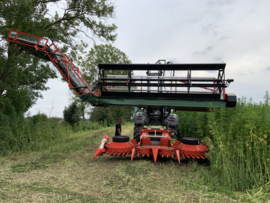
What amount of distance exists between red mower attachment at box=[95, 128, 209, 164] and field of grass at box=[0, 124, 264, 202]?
0.99 ft

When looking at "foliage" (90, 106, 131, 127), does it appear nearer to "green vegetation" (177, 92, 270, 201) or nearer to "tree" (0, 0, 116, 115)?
"tree" (0, 0, 116, 115)

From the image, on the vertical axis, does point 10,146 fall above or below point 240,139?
below

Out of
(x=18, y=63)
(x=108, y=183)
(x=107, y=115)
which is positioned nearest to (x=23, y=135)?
(x=18, y=63)

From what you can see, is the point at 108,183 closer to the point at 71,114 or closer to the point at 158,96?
the point at 158,96

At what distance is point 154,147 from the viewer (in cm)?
561

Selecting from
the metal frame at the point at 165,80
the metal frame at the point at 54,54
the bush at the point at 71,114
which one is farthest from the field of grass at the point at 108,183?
the bush at the point at 71,114

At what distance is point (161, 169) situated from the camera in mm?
5121

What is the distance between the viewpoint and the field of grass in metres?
3.39

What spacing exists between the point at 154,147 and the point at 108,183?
6.12 ft

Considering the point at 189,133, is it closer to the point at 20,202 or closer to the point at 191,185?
the point at 191,185

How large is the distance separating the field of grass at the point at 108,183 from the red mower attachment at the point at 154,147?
A: 30cm

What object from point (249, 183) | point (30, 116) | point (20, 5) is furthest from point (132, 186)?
point (30, 116)

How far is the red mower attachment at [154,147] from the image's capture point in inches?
215

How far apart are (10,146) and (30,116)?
217 centimetres
